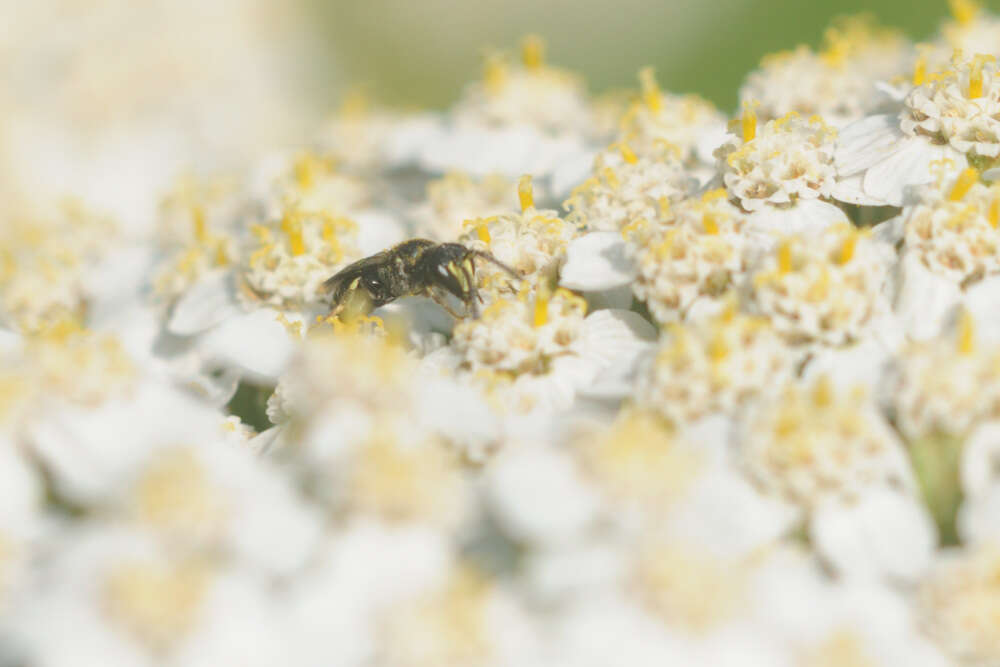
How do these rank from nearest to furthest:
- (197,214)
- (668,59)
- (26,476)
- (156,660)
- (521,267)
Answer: (156,660) → (26,476) → (521,267) → (197,214) → (668,59)

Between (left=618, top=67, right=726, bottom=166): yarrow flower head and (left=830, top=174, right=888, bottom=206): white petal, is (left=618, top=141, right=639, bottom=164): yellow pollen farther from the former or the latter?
(left=830, top=174, right=888, bottom=206): white petal

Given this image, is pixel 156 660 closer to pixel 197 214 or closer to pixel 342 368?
pixel 342 368

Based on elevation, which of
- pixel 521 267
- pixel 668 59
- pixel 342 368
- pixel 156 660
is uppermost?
pixel 668 59

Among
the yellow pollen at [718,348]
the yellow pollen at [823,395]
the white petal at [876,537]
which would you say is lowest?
the white petal at [876,537]

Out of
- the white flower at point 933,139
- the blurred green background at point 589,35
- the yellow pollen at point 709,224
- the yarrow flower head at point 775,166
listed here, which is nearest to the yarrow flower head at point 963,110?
the white flower at point 933,139

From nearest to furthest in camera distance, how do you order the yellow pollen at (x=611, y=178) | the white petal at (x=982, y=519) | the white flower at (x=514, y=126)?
the white petal at (x=982, y=519), the yellow pollen at (x=611, y=178), the white flower at (x=514, y=126)

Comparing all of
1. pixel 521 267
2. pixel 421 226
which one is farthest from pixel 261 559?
pixel 421 226

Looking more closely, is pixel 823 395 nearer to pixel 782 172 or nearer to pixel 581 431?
pixel 581 431

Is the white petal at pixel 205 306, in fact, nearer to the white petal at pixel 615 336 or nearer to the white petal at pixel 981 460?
the white petal at pixel 615 336
